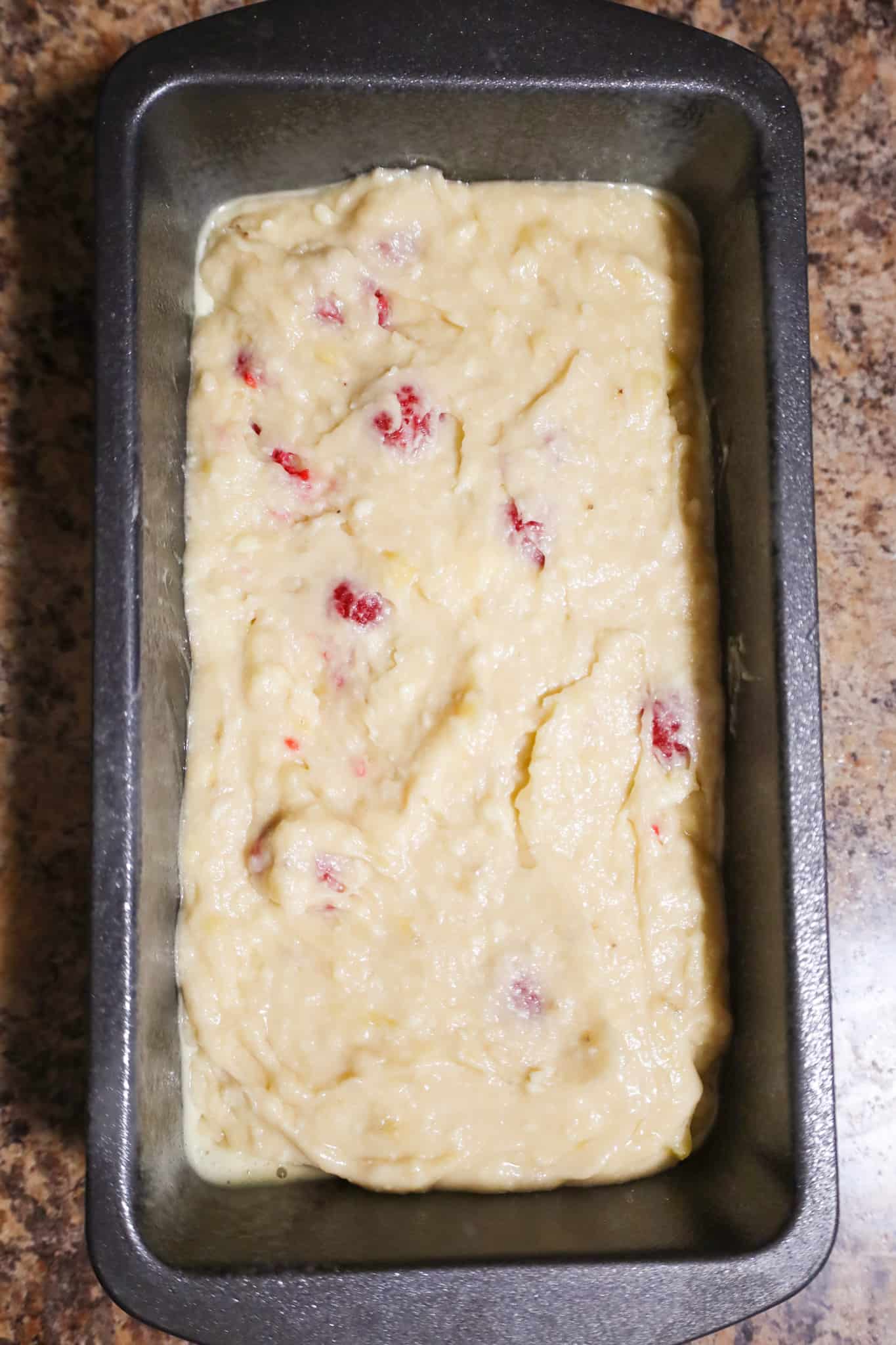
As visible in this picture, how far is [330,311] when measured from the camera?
1.27 meters

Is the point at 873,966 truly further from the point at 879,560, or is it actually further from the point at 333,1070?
the point at 333,1070

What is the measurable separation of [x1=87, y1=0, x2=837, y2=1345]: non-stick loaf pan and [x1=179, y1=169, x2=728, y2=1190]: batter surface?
1.7 inches

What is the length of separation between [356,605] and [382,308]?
0.35 m

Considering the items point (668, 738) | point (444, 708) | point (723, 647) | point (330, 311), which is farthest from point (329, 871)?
point (330, 311)

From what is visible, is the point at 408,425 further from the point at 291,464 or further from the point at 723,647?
the point at 723,647

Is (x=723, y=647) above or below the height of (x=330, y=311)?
below

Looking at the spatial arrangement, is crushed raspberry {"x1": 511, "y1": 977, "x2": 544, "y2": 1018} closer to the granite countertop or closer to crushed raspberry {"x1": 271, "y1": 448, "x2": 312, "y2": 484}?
the granite countertop

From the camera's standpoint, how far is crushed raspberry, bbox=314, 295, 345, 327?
4.16ft

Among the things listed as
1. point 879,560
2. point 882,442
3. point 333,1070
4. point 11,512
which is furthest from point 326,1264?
point 882,442

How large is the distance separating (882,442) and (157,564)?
960mm

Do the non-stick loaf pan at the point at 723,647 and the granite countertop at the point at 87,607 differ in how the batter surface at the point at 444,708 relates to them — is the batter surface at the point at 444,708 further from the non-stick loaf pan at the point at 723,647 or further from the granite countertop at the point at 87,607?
the granite countertop at the point at 87,607

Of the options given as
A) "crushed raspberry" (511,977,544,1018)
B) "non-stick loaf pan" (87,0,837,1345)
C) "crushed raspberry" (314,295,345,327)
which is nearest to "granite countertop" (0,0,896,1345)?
"non-stick loaf pan" (87,0,837,1345)

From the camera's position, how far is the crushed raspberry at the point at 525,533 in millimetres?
1253

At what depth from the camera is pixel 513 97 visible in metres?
1.19
